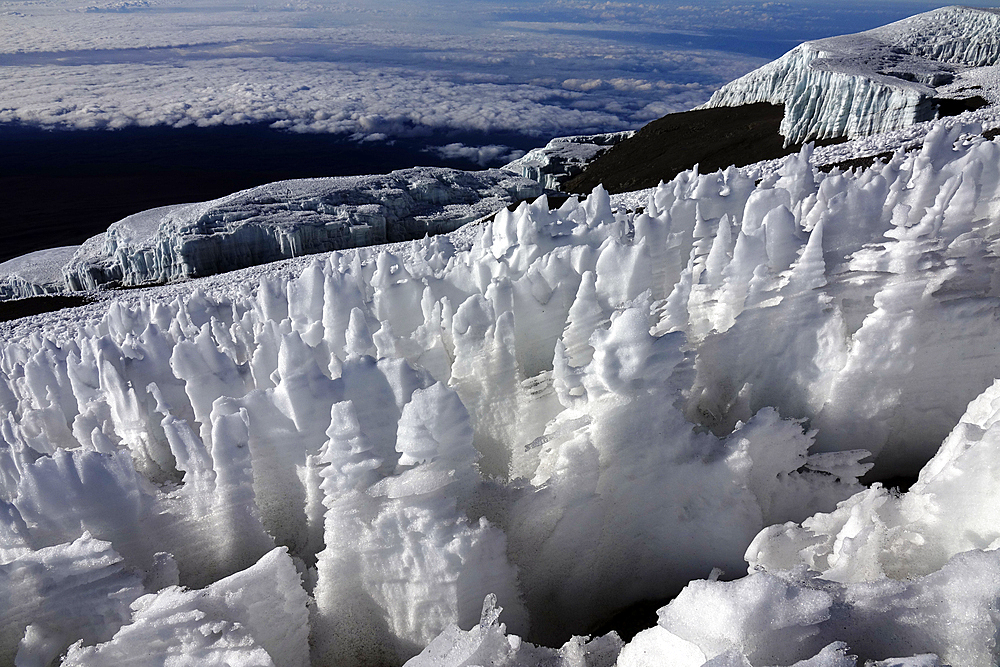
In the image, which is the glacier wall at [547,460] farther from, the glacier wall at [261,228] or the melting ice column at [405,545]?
the glacier wall at [261,228]

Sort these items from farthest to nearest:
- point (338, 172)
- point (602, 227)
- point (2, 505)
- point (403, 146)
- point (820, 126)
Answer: point (403, 146), point (338, 172), point (820, 126), point (602, 227), point (2, 505)

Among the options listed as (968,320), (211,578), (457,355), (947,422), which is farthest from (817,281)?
(211,578)

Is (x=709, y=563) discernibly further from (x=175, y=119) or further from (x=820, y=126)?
(x=175, y=119)

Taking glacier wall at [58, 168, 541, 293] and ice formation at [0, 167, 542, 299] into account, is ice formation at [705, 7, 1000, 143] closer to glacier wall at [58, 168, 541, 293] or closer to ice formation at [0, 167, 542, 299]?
ice formation at [0, 167, 542, 299]

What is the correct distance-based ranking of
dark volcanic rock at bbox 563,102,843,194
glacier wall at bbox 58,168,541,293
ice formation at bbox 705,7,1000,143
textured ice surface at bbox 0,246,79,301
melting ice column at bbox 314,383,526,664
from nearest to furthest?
melting ice column at bbox 314,383,526,664, ice formation at bbox 705,7,1000,143, glacier wall at bbox 58,168,541,293, textured ice surface at bbox 0,246,79,301, dark volcanic rock at bbox 563,102,843,194

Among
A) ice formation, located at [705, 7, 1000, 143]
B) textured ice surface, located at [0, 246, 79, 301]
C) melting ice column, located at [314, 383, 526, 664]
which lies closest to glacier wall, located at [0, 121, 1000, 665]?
melting ice column, located at [314, 383, 526, 664]

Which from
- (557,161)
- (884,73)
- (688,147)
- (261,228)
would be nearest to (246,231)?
(261,228)

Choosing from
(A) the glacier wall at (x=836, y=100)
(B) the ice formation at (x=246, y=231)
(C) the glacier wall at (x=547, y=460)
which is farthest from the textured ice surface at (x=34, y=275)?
(A) the glacier wall at (x=836, y=100)
